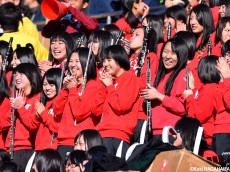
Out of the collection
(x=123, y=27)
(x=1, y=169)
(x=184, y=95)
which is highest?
(x=123, y=27)

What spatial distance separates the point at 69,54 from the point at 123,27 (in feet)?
5.32

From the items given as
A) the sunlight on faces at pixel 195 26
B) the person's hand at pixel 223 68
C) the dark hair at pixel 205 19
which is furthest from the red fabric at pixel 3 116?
the person's hand at pixel 223 68

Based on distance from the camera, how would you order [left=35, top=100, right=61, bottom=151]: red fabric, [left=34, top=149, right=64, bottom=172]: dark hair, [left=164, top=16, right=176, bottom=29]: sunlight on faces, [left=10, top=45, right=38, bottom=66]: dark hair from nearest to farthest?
[left=34, top=149, right=64, bottom=172]: dark hair, [left=35, top=100, right=61, bottom=151]: red fabric, [left=164, top=16, right=176, bottom=29]: sunlight on faces, [left=10, top=45, right=38, bottom=66]: dark hair

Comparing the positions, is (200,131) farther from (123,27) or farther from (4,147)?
(123,27)

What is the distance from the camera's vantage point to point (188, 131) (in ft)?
33.9

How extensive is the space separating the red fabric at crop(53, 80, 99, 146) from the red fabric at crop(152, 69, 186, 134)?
0.75 metres

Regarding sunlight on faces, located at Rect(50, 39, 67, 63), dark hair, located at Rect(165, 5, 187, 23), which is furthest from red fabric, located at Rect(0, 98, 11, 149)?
dark hair, located at Rect(165, 5, 187, 23)

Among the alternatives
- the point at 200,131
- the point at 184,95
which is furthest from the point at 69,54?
the point at 200,131

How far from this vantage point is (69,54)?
42.7 feet

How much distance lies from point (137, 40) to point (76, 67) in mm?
1145

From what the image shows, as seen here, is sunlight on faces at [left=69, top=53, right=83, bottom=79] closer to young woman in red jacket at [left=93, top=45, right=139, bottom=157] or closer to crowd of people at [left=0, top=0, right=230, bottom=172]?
crowd of people at [left=0, top=0, right=230, bottom=172]

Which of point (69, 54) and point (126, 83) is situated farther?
point (69, 54)

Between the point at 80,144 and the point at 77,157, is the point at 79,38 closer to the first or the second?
the point at 80,144

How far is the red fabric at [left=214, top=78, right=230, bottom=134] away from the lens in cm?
1088
